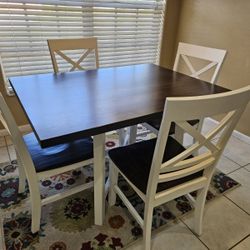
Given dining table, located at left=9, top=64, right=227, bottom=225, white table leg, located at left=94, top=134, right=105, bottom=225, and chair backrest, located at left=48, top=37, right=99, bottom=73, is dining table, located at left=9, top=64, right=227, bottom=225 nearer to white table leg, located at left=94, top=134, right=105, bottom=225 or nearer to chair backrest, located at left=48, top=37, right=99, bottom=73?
white table leg, located at left=94, top=134, right=105, bottom=225

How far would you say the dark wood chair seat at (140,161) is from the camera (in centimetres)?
114

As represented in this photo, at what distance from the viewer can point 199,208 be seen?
132cm

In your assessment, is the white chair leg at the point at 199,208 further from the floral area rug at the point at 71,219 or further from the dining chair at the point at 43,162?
the dining chair at the point at 43,162

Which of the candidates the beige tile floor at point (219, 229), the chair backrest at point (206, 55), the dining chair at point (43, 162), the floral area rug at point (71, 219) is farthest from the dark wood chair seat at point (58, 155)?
the chair backrest at point (206, 55)

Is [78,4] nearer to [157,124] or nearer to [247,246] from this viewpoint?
[157,124]

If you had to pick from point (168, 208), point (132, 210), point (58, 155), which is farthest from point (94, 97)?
point (168, 208)

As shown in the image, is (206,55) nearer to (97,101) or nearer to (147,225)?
(97,101)

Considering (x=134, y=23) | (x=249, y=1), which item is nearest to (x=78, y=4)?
(x=134, y=23)

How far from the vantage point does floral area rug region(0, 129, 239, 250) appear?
4.27 ft

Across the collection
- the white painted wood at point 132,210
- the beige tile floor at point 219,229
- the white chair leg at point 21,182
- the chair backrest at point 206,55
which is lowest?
the beige tile floor at point 219,229

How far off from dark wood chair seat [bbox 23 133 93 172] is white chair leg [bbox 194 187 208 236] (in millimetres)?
662

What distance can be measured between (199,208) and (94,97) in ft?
2.89

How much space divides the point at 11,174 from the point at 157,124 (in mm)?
1222

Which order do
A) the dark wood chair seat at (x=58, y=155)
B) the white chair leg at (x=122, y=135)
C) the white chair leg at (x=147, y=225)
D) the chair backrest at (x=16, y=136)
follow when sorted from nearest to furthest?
the chair backrest at (x=16, y=136) → the white chair leg at (x=147, y=225) → the dark wood chair seat at (x=58, y=155) → the white chair leg at (x=122, y=135)
